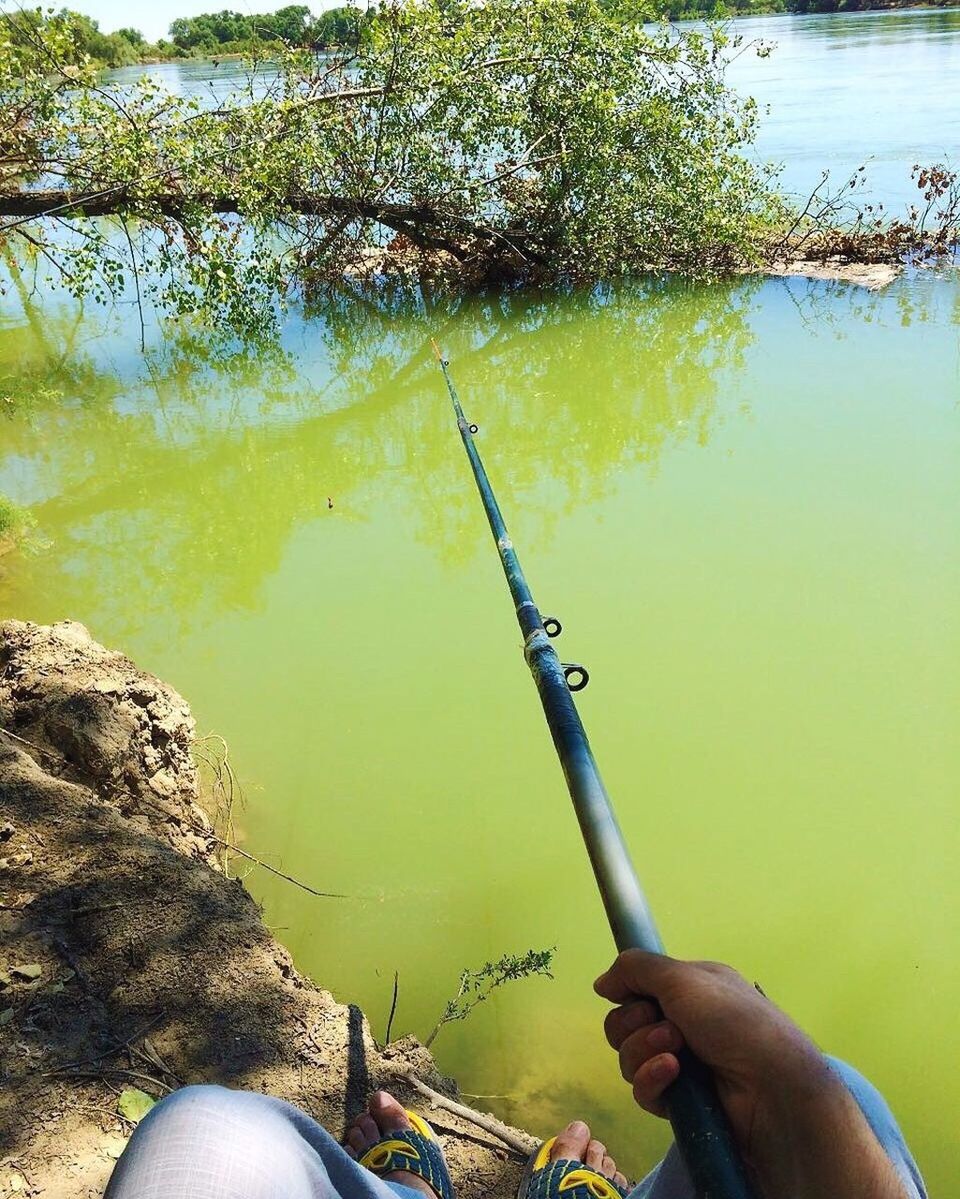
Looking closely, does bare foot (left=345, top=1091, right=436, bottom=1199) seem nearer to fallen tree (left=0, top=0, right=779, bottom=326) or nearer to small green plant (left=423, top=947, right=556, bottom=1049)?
small green plant (left=423, top=947, right=556, bottom=1049)

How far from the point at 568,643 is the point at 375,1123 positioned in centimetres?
174

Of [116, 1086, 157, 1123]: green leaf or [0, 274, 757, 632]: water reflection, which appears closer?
[116, 1086, 157, 1123]: green leaf

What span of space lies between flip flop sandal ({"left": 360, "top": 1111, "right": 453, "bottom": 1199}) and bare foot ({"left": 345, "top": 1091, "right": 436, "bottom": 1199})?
0.02 m

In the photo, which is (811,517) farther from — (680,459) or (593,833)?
(593,833)

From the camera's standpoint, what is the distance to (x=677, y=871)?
2121 mm

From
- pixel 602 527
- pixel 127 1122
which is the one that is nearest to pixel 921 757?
pixel 602 527

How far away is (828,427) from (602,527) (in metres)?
1.39

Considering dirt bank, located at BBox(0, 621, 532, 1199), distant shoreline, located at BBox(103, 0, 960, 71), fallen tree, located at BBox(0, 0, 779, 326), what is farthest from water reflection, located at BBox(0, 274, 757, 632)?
distant shoreline, located at BBox(103, 0, 960, 71)

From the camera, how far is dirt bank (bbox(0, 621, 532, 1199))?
4.01 ft

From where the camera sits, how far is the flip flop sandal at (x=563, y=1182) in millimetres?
1266

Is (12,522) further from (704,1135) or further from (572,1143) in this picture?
(704,1135)

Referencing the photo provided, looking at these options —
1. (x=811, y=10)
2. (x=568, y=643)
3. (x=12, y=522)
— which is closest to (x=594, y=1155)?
(x=568, y=643)

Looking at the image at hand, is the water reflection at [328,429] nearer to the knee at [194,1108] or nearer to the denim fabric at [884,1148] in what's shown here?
the knee at [194,1108]

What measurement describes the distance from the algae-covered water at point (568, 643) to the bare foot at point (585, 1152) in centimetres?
16
